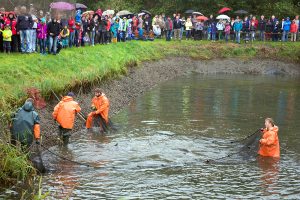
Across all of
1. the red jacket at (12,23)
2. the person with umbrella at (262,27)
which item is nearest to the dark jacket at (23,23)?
the red jacket at (12,23)

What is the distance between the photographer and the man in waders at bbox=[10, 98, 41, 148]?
16.6m

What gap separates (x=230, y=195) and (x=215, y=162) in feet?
10.8

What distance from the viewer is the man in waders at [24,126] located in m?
16.6

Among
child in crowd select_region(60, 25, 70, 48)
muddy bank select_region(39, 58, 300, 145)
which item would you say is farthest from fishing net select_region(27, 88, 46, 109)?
child in crowd select_region(60, 25, 70, 48)

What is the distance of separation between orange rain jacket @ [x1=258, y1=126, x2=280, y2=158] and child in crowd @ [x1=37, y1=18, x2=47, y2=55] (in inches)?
549

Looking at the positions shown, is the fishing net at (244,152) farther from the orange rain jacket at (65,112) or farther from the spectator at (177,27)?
the spectator at (177,27)

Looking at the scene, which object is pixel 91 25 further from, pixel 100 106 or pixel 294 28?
pixel 294 28

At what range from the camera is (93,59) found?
31750 mm

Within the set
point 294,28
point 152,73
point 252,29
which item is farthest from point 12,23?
point 294,28

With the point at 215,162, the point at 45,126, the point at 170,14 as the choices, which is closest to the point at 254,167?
the point at 215,162

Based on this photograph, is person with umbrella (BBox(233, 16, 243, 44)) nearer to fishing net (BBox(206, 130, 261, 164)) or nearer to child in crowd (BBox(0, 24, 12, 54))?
child in crowd (BBox(0, 24, 12, 54))

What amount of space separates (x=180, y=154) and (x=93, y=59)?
13.6 meters

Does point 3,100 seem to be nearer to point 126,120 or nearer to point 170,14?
point 126,120

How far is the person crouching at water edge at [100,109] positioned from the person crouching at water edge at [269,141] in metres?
6.47
